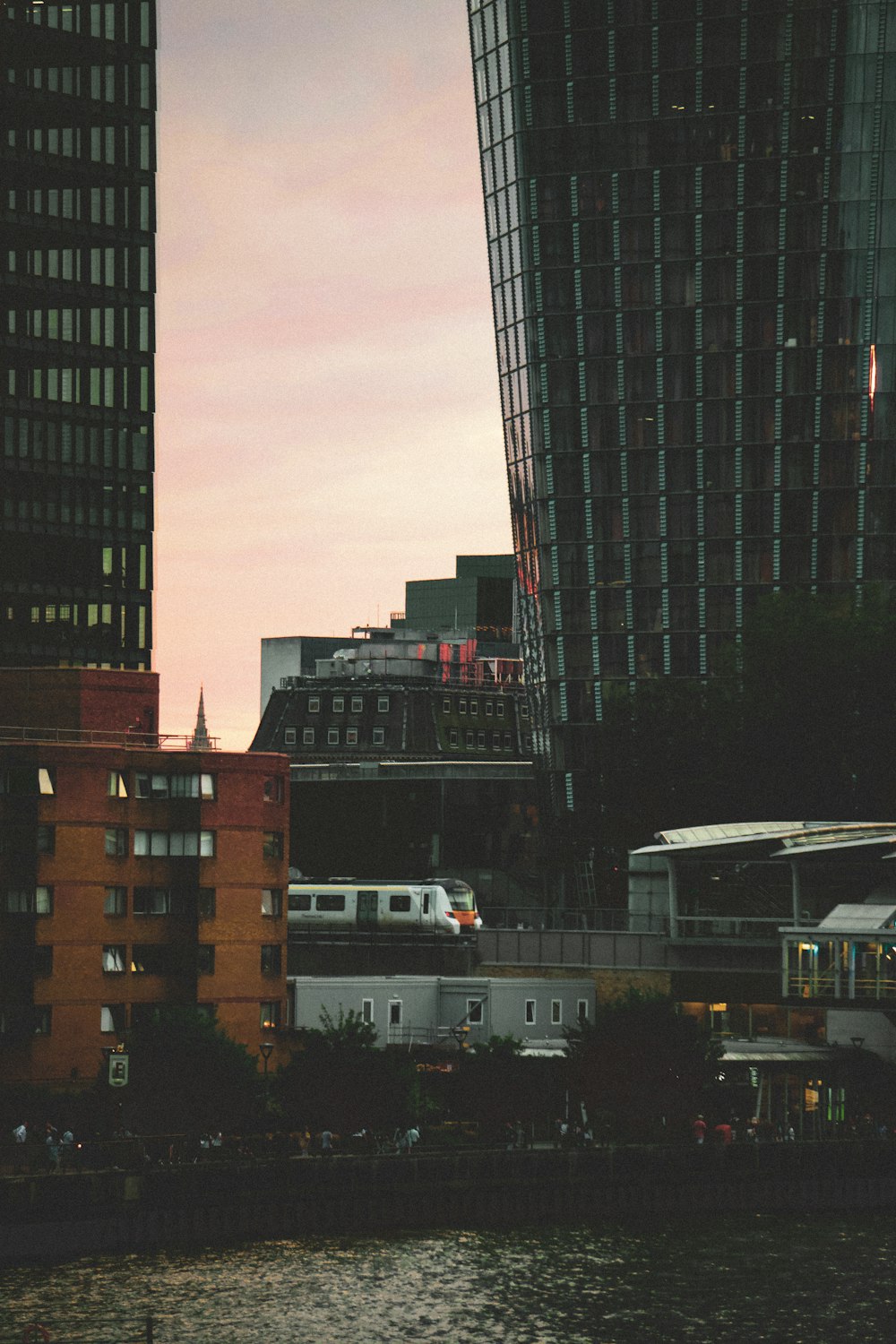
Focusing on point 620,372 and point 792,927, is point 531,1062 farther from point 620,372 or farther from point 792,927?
point 620,372

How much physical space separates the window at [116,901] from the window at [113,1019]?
425 centimetres

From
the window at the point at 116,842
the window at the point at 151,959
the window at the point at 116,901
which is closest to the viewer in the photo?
the window at the point at 116,901

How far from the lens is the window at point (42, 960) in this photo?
95.4 metres

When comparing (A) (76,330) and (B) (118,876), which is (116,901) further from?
(A) (76,330)

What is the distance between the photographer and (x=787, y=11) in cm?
16375

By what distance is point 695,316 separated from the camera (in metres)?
164

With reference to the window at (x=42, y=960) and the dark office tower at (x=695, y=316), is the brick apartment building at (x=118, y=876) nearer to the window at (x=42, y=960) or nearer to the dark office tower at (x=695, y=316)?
the window at (x=42, y=960)

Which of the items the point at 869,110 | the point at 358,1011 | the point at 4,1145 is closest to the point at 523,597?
the point at 869,110

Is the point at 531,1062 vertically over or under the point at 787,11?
under

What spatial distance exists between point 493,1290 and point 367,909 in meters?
45.1

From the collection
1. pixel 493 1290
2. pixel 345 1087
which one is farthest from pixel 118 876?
pixel 493 1290

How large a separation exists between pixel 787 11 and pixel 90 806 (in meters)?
95.8

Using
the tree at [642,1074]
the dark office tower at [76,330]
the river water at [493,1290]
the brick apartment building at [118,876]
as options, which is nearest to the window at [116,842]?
the brick apartment building at [118,876]

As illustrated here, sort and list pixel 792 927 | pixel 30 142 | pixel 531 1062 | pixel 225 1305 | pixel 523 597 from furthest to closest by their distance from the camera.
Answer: pixel 523 597
pixel 30 142
pixel 792 927
pixel 531 1062
pixel 225 1305
